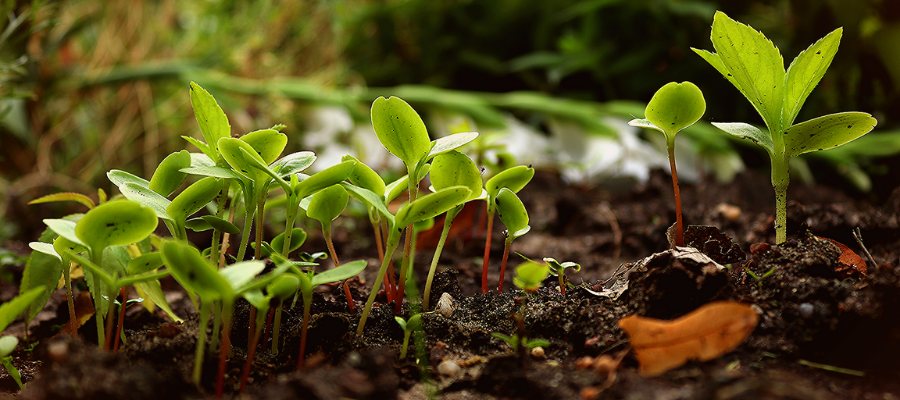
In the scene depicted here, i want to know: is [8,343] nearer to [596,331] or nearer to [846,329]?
[596,331]

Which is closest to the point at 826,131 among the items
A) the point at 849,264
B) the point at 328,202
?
the point at 849,264

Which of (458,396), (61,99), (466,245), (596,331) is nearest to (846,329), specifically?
(596,331)

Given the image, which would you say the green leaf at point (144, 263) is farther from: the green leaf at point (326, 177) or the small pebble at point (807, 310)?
Answer: the small pebble at point (807, 310)

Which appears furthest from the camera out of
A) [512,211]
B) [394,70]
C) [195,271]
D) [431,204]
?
[394,70]

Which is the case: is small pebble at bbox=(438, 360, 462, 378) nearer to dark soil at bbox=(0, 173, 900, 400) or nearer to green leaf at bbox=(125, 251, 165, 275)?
dark soil at bbox=(0, 173, 900, 400)

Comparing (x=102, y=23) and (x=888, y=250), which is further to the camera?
(x=102, y=23)

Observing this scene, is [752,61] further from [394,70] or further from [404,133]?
[394,70]

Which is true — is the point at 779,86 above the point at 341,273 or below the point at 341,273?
above
